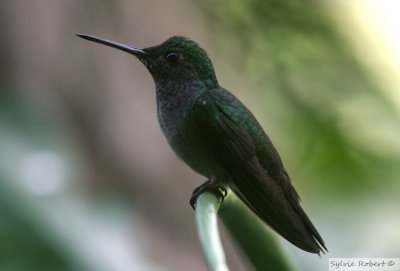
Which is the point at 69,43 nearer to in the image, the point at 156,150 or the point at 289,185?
the point at 156,150

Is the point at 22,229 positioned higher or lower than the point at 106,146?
lower

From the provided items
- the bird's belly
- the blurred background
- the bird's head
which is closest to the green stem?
the blurred background

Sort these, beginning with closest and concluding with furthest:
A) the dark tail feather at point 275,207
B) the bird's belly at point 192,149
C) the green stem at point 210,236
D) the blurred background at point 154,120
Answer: the green stem at point 210,236
the dark tail feather at point 275,207
the bird's belly at point 192,149
the blurred background at point 154,120

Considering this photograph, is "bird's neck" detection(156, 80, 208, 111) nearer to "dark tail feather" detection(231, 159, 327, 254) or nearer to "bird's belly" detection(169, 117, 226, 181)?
"bird's belly" detection(169, 117, 226, 181)

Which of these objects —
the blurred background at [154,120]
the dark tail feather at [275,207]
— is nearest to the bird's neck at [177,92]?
the dark tail feather at [275,207]

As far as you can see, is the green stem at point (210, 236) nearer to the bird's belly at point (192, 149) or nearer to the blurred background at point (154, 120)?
the blurred background at point (154, 120)

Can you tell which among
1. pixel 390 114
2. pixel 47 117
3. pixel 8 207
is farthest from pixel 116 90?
pixel 390 114

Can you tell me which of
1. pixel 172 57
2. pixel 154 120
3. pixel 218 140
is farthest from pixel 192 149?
pixel 154 120

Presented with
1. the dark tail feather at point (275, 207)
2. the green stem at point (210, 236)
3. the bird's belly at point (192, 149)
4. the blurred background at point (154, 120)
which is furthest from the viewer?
the blurred background at point (154, 120)
